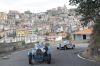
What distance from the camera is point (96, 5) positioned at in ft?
88.7

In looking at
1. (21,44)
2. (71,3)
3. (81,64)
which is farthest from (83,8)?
(21,44)

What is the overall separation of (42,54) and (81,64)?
357 cm

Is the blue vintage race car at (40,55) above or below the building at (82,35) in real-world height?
above

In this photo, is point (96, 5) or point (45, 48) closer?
point (96, 5)

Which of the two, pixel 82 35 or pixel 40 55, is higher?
pixel 40 55

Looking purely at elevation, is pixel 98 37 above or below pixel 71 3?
below

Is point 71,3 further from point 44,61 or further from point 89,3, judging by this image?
point 44,61

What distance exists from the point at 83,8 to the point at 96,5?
1997 millimetres

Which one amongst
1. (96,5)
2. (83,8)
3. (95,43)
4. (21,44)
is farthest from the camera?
(21,44)

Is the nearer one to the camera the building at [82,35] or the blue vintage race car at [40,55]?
the blue vintage race car at [40,55]

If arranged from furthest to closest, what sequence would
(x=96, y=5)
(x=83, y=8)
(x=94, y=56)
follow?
(x=94, y=56) < (x=83, y=8) < (x=96, y=5)

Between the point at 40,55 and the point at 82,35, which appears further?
the point at 82,35

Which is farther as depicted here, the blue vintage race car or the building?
the building

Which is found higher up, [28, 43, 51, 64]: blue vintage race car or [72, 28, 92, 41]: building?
[28, 43, 51, 64]: blue vintage race car
